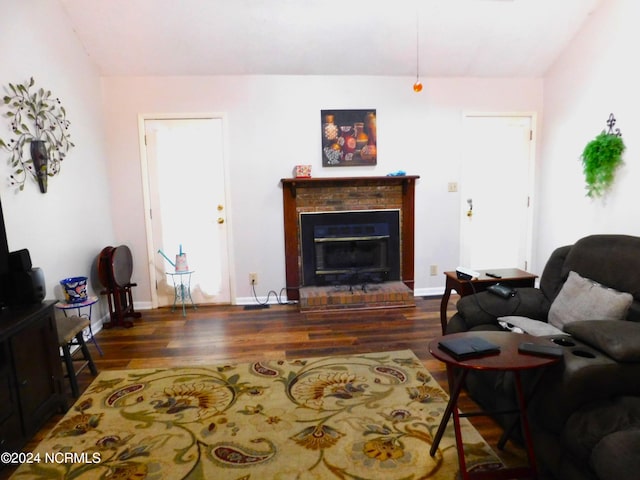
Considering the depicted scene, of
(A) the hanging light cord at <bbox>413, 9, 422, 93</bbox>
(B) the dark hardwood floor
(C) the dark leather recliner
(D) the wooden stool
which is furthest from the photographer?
(A) the hanging light cord at <bbox>413, 9, 422, 93</bbox>

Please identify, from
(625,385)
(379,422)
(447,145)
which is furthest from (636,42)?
(379,422)

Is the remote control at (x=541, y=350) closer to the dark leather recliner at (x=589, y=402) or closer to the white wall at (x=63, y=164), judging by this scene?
the dark leather recliner at (x=589, y=402)

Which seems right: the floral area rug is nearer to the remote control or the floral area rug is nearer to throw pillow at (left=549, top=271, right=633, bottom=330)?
the remote control

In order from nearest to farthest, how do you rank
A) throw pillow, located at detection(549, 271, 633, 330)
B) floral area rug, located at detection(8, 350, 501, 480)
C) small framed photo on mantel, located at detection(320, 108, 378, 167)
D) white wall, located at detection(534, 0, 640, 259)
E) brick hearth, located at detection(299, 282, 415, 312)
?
floral area rug, located at detection(8, 350, 501, 480) < throw pillow, located at detection(549, 271, 633, 330) < white wall, located at detection(534, 0, 640, 259) < brick hearth, located at detection(299, 282, 415, 312) < small framed photo on mantel, located at detection(320, 108, 378, 167)

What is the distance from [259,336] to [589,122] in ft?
11.9

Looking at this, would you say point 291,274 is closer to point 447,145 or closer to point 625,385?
point 447,145

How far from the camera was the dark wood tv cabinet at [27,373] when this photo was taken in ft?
6.26

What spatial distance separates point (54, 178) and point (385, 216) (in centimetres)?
311

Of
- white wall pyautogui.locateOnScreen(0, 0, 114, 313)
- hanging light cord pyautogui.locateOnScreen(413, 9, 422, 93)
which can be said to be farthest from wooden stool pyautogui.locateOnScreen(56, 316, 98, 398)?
hanging light cord pyautogui.locateOnScreen(413, 9, 422, 93)

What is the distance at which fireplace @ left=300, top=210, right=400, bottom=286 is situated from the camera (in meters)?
4.30

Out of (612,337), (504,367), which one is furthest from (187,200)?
(612,337)

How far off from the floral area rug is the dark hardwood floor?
0.21 metres

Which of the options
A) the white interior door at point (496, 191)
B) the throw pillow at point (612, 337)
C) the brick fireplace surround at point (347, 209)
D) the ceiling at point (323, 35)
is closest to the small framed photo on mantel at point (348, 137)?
the brick fireplace surround at point (347, 209)

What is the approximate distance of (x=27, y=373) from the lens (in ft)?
6.79
